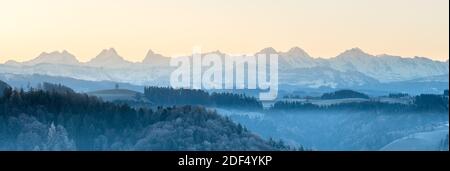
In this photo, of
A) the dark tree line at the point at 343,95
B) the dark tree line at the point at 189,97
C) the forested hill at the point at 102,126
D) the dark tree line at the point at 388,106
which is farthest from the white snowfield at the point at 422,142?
the forested hill at the point at 102,126

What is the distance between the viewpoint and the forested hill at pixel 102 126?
81.2 meters

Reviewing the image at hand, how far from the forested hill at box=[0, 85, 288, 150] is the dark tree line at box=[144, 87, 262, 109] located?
5.63 m

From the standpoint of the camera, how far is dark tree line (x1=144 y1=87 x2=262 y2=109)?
103412 millimetres

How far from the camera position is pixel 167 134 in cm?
8131

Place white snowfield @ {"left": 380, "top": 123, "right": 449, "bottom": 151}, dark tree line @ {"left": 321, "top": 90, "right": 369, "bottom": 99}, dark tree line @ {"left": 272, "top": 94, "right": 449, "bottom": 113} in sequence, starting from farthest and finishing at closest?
dark tree line @ {"left": 321, "top": 90, "right": 369, "bottom": 99}
dark tree line @ {"left": 272, "top": 94, "right": 449, "bottom": 113}
white snowfield @ {"left": 380, "top": 123, "right": 449, "bottom": 151}

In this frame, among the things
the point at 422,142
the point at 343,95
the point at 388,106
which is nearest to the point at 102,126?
the point at 422,142

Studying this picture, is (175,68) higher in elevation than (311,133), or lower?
higher

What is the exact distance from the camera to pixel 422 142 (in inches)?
4631

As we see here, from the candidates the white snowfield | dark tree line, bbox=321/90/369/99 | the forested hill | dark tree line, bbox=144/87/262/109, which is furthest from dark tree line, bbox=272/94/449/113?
the forested hill

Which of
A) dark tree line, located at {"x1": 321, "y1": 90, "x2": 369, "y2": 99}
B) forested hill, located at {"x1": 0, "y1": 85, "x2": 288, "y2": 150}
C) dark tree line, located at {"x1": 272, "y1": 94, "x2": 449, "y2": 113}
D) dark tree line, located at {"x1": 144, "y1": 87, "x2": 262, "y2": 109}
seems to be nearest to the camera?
forested hill, located at {"x1": 0, "y1": 85, "x2": 288, "y2": 150}

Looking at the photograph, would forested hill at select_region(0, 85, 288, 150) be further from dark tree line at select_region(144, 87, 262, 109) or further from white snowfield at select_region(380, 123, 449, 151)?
white snowfield at select_region(380, 123, 449, 151)
